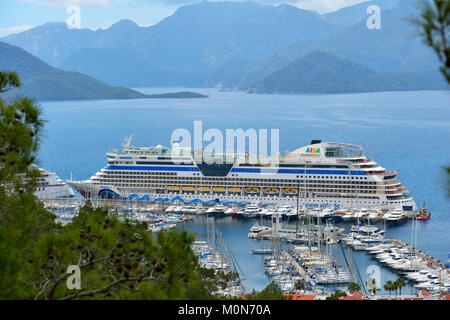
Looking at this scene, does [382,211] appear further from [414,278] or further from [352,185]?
[414,278]

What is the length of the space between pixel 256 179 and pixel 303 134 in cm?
3498

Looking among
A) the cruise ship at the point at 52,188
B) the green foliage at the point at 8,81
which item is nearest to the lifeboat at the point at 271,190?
the cruise ship at the point at 52,188

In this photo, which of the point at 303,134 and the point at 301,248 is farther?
the point at 303,134

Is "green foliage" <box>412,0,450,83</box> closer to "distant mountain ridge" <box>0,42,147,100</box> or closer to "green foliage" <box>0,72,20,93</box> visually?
"green foliage" <box>0,72,20,93</box>

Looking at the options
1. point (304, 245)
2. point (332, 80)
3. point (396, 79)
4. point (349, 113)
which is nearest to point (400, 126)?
point (349, 113)

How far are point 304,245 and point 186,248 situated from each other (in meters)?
18.5

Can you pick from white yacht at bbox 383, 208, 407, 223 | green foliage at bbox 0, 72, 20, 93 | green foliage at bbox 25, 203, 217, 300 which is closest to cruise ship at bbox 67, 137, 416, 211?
white yacht at bbox 383, 208, 407, 223

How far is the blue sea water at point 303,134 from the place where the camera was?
2714cm

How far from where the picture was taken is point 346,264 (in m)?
21.9

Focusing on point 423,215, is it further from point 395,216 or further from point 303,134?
point 303,134

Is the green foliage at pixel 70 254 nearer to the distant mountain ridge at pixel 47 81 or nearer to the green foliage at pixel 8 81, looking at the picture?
the green foliage at pixel 8 81

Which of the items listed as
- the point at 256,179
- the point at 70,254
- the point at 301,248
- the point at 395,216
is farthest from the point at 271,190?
the point at 70,254

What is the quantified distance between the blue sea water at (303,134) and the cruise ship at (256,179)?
3.20 metres

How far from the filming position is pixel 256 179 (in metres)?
32.6
